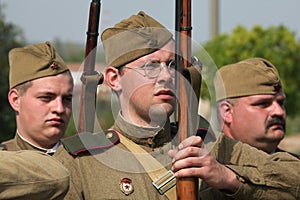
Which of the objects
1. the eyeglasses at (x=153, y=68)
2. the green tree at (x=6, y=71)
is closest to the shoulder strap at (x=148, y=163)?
the eyeglasses at (x=153, y=68)

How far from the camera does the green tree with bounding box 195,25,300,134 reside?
17734 millimetres

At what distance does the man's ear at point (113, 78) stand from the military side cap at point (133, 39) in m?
0.03

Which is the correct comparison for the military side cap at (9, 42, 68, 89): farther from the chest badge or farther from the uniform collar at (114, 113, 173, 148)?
the chest badge

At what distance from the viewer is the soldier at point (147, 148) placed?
395cm

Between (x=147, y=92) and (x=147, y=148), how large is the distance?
1.10 ft

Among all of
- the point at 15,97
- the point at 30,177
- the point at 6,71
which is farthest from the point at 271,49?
the point at 30,177

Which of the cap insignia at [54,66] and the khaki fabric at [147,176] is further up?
the cap insignia at [54,66]

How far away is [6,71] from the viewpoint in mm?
13078

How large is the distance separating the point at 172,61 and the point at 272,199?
88cm

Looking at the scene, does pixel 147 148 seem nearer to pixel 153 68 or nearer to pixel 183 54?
pixel 153 68

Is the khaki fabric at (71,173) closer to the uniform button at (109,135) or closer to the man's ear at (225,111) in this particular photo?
the uniform button at (109,135)

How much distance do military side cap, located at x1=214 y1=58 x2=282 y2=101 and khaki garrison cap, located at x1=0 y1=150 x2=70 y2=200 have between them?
2574mm

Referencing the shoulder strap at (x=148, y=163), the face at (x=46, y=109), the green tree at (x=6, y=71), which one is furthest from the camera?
the green tree at (x=6, y=71)

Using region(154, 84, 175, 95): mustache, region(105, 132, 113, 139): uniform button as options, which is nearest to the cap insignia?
region(105, 132, 113, 139): uniform button
